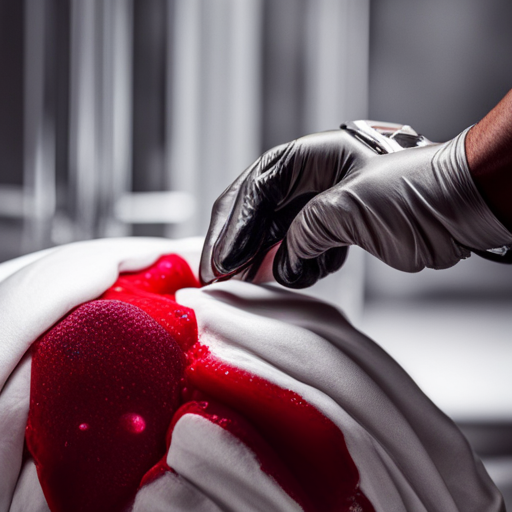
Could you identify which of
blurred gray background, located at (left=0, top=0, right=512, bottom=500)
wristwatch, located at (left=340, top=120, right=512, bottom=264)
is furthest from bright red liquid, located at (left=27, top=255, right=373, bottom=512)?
blurred gray background, located at (left=0, top=0, right=512, bottom=500)

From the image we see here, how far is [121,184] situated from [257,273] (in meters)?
1.30

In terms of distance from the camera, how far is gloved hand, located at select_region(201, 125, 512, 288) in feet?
1.54

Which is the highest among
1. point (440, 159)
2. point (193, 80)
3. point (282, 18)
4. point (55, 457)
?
point (282, 18)

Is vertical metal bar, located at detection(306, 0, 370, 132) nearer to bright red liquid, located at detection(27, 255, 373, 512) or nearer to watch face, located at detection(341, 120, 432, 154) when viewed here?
watch face, located at detection(341, 120, 432, 154)

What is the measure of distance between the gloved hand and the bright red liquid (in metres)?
0.17

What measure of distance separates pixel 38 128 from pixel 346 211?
4.96 ft

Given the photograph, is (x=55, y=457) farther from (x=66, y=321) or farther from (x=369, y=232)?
(x=369, y=232)

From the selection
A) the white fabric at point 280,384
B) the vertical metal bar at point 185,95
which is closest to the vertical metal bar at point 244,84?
the vertical metal bar at point 185,95

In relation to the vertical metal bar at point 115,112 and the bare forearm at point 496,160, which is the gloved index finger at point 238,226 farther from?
the vertical metal bar at point 115,112

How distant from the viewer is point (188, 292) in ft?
1.88

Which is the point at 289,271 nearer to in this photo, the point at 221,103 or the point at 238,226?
the point at 238,226

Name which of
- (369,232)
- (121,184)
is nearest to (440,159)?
(369,232)

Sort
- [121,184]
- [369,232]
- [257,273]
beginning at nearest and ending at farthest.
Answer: [369,232] → [257,273] → [121,184]

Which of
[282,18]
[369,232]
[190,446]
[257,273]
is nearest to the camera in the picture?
[190,446]
